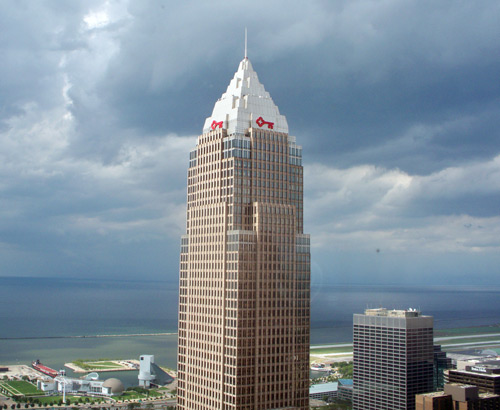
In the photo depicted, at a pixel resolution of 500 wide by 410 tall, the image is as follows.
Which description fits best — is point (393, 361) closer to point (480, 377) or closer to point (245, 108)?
point (480, 377)

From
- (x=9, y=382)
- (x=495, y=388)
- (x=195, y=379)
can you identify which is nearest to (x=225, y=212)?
(x=195, y=379)

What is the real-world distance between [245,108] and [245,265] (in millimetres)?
27980

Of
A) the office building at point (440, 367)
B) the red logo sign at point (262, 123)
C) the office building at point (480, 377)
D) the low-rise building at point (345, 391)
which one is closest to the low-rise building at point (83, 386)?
the low-rise building at point (345, 391)

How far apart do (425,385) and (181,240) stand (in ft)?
325

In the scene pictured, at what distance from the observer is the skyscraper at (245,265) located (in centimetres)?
8900

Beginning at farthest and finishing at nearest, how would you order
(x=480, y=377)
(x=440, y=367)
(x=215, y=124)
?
1. (x=440, y=367)
2. (x=480, y=377)
3. (x=215, y=124)

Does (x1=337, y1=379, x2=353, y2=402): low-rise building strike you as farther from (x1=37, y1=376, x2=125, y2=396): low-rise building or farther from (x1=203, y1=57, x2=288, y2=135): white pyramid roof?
(x1=203, y1=57, x2=288, y2=135): white pyramid roof

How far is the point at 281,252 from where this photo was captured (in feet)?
308

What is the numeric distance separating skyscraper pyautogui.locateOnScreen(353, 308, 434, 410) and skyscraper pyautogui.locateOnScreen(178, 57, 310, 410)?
8023 centimetres

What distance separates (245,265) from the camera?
89812mm

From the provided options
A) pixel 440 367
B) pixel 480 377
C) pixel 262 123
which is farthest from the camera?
pixel 440 367

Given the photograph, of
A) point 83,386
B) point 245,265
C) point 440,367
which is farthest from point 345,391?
point 245,265

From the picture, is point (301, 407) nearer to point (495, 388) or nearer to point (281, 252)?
point (281, 252)

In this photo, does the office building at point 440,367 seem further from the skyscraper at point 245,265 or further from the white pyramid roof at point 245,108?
the white pyramid roof at point 245,108
